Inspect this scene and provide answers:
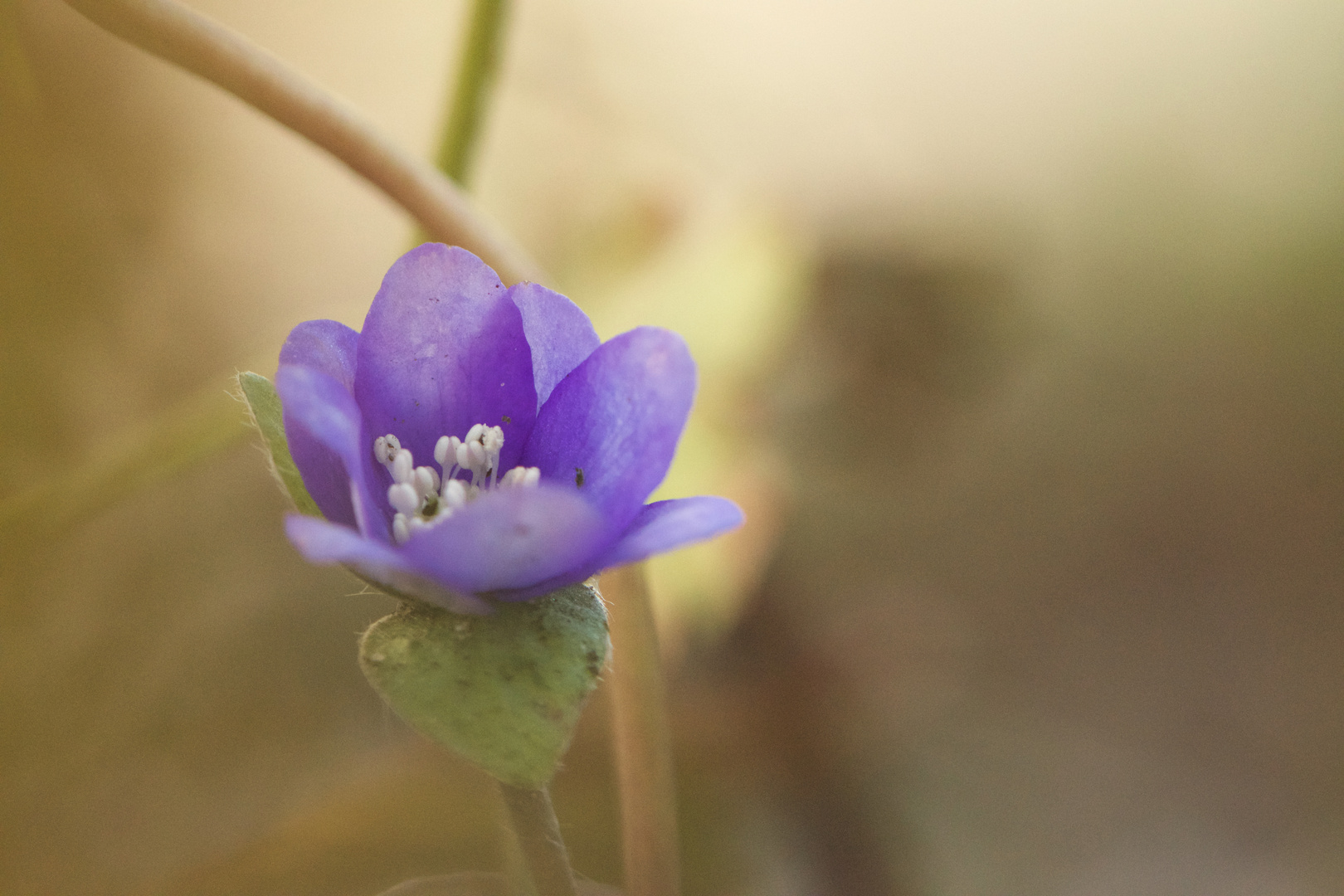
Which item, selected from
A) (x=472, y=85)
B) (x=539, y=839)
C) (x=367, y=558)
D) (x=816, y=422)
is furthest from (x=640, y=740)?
(x=816, y=422)

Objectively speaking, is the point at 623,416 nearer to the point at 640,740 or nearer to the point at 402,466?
the point at 402,466

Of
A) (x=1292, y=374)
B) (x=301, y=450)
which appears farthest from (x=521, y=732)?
(x=1292, y=374)

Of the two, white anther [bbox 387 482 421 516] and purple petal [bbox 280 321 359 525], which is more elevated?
purple petal [bbox 280 321 359 525]

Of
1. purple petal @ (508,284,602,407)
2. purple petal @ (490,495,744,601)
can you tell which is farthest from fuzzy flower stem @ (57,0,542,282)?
purple petal @ (490,495,744,601)

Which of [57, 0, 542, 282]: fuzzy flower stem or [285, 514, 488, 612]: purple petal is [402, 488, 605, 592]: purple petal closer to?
[285, 514, 488, 612]: purple petal

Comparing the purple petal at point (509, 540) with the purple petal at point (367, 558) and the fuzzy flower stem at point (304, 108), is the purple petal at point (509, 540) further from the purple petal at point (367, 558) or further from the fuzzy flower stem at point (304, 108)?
→ the fuzzy flower stem at point (304, 108)

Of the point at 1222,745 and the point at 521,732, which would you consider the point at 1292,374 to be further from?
the point at 521,732

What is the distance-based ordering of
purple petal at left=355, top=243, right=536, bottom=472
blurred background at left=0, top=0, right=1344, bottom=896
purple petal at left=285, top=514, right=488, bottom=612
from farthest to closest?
1. blurred background at left=0, top=0, right=1344, bottom=896
2. purple petal at left=355, top=243, right=536, bottom=472
3. purple petal at left=285, top=514, right=488, bottom=612
